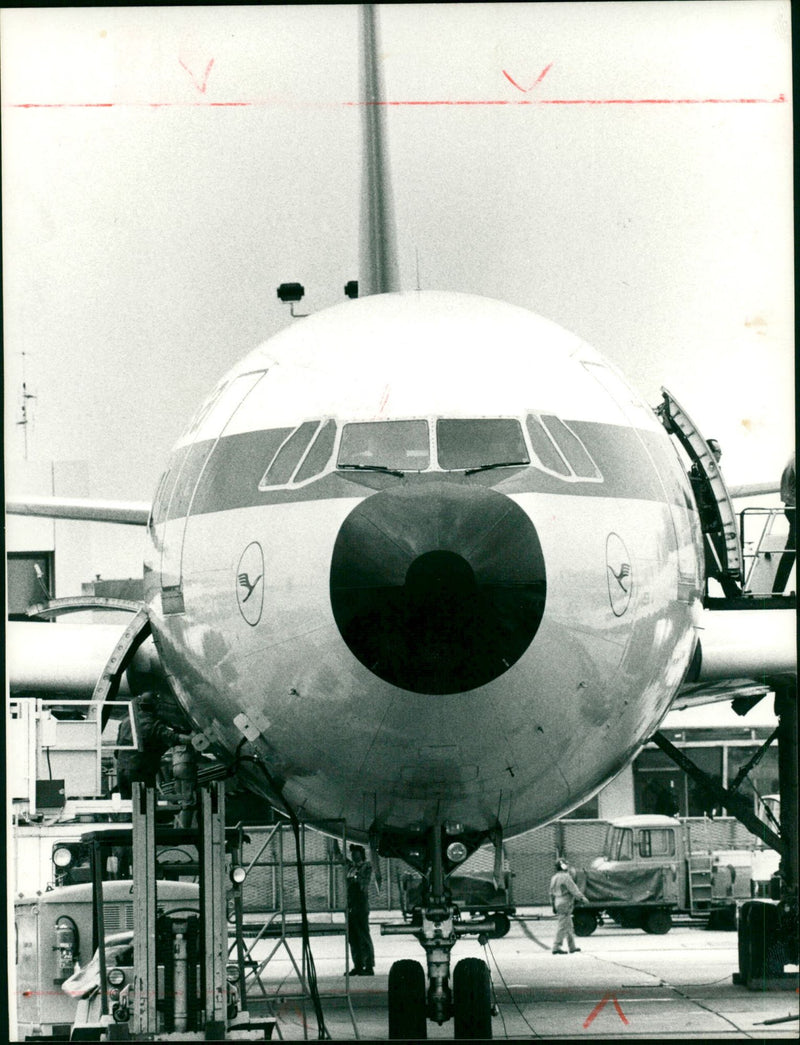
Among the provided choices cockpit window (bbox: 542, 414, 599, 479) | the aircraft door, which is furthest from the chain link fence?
cockpit window (bbox: 542, 414, 599, 479)

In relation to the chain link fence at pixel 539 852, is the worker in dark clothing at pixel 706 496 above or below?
above

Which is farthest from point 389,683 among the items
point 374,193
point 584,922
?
point 584,922

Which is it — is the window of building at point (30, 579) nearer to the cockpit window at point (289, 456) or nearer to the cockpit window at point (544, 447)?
the cockpit window at point (289, 456)

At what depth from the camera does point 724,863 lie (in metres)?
27.0

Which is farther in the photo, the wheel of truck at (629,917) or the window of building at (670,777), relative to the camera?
the window of building at (670,777)

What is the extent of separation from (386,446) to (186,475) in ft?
6.74

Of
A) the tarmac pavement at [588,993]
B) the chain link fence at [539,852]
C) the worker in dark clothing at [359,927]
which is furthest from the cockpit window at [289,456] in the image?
the chain link fence at [539,852]

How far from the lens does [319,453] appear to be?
965 centimetres

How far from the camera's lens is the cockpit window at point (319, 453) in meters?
9.56

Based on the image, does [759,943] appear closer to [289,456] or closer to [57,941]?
[57,941]

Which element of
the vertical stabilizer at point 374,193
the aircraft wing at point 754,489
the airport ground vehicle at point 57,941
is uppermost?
the vertical stabilizer at point 374,193

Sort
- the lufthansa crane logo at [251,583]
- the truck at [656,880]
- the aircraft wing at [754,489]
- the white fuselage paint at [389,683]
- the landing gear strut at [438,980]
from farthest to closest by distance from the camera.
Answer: the truck at [656,880], the aircraft wing at [754,489], the landing gear strut at [438,980], the lufthansa crane logo at [251,583], the white fuselage paint at [389,683]

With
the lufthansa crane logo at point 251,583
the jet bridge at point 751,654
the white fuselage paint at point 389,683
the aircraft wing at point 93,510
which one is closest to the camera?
the white fuselage paint at point 389,683

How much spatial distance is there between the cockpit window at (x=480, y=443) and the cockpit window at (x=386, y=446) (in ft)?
0.38
